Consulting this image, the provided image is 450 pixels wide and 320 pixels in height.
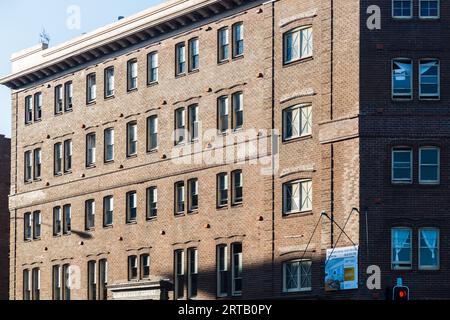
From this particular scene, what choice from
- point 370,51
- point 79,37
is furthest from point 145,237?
point 370,51

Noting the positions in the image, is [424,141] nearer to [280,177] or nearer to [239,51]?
[280,177]

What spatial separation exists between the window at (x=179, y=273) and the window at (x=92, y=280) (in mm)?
7361

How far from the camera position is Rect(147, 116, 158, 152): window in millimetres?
61281

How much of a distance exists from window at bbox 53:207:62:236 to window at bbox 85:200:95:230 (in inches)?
114

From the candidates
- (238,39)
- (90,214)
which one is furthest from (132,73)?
(238,39)

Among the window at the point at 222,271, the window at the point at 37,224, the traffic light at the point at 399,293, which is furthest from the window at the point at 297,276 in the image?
the window at the point at 37,224

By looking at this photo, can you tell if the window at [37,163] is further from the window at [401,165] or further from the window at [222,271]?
the window at [401,165]

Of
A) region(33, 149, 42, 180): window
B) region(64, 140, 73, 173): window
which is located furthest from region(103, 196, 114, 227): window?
region(33, 149, 42, 180): window

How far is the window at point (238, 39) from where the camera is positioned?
55.8 meters

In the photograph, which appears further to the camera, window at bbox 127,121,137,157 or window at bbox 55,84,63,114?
window at bbox 55,84,63,114

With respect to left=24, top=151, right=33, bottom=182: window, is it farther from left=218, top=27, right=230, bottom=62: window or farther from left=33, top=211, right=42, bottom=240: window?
left=218, top=27, right=230, bottom=62: window

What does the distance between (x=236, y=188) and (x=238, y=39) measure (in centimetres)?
706

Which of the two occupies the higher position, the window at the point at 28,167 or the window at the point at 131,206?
the window at the point at 28,167
